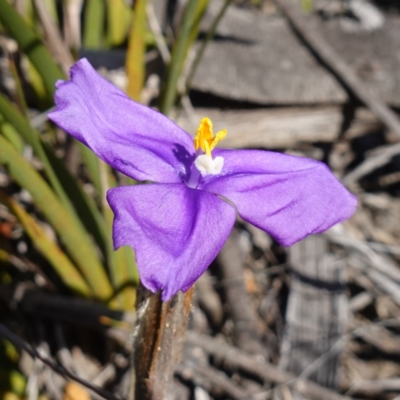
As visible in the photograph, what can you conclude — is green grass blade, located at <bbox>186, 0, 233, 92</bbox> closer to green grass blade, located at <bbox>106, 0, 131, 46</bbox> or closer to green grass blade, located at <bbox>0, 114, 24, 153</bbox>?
green grass blade, located at <bbox>106, 0, 131, 46</bbox>

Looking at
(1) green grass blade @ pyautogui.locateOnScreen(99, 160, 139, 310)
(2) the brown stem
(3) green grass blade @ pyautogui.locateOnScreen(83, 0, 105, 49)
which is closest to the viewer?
(2) the brown stem

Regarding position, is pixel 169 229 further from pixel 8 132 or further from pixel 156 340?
pixel 8 132

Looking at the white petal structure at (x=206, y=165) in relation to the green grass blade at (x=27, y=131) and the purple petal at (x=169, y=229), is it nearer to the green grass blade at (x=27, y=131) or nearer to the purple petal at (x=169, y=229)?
the purple petal at (x=169, y=229)

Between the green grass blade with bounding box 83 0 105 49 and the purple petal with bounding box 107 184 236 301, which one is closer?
the purple petal with bounding box 107 184 236 301

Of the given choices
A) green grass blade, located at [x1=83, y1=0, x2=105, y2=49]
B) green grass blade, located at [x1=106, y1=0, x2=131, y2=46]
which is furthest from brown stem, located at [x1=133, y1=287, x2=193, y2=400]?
green grass blade, located at [x1=106, y1=0, x2=131, y2=46]

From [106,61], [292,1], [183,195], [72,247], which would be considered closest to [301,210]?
[183,195]

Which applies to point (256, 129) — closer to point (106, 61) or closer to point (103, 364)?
point (106, 61)

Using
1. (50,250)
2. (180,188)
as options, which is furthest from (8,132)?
(180,188)

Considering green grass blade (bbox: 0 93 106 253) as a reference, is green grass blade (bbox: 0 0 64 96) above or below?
above
